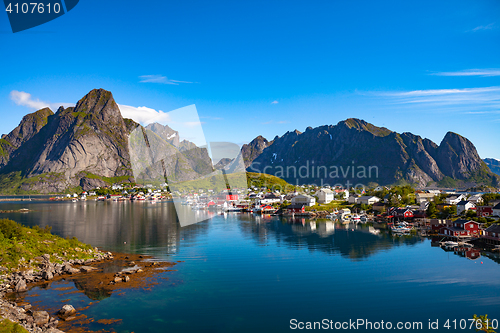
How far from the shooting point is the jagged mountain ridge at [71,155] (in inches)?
6427

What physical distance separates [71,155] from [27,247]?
17287 centimetres

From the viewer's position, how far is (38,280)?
1861 cm

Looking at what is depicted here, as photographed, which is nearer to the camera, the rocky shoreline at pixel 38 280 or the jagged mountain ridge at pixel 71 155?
the rocky shoreline at pixel 38 280

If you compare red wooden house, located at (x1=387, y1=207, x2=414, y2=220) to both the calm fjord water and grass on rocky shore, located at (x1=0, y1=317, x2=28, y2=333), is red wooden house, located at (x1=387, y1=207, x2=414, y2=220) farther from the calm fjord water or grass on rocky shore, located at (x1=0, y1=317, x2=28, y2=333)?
grass on rocky shore, located at (x1=0, y1=317, x2=28, y2=333)

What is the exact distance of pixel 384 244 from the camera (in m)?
31.4

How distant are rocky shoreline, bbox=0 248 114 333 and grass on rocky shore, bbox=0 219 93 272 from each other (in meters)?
0.47

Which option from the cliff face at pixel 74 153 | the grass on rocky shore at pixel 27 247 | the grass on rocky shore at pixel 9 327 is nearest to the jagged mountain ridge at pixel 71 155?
the cliff face at pixel 74 153

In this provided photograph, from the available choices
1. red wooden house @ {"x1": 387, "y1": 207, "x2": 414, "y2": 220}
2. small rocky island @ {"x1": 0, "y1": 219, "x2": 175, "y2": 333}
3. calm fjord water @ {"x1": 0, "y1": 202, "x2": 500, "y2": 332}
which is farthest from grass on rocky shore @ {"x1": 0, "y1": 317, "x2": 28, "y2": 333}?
red wooden house @ {"x1": 387, "y1": 207, "x2": 414, "y2": 220}

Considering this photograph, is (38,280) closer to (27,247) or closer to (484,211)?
(27,247)

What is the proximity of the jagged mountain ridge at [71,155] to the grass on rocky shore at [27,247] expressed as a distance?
150865 mm

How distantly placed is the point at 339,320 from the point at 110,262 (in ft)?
57.4

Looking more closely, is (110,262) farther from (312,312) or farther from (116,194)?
(116,194)

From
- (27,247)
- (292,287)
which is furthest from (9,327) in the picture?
(27,247)

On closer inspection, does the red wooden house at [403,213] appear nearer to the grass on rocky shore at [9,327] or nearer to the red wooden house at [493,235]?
the red wooden house at [493,235]
